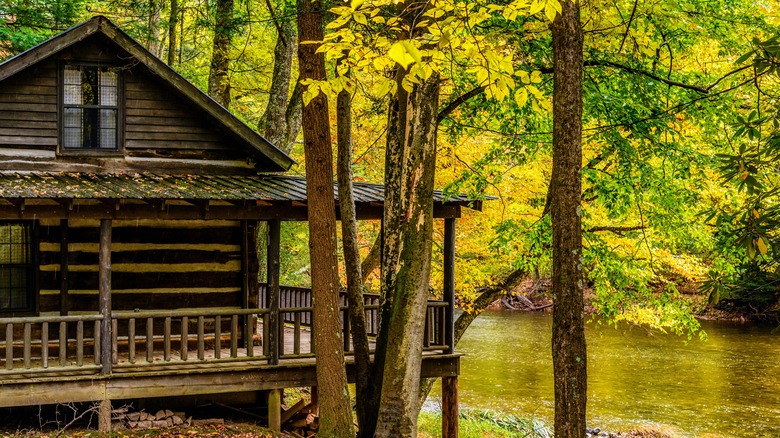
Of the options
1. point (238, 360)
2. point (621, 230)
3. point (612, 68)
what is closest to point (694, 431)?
point (621, 230)

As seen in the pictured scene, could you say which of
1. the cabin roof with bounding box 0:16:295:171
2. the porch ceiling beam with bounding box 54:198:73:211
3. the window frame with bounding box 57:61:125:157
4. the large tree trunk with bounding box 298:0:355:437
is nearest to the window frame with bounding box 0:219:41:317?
the window frame with bounding box 57:61:125:157

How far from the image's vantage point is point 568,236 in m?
8.20

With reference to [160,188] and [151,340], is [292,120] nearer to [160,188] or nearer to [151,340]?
[160,188]

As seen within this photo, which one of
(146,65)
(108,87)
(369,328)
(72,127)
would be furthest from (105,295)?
(369,328)

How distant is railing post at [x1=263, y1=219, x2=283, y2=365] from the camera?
1361 cm

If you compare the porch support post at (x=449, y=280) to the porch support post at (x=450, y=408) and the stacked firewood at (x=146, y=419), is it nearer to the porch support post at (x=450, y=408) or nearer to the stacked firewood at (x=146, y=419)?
the porch support post at (x=450, y=408)

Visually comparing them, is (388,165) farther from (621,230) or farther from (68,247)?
(621,230)

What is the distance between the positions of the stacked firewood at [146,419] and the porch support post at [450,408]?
4.77m

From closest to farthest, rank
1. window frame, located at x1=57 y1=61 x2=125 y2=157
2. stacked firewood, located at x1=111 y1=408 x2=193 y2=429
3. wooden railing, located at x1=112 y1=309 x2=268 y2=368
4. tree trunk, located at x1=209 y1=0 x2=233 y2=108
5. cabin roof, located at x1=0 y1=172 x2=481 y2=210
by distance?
cabin roof, located at x1=0 y1=172 x2=481 y2=210, wooden railing, located at x1=112 y1=309 x2=268 y2=368, stacked firewood, located at x1=111 y1=408 x2=193 y2=429, window frame, located at x1=57 y1=61 x2=125 y2=157, tree trunk, located at x1=209 y1=0 x2=233 y2=108

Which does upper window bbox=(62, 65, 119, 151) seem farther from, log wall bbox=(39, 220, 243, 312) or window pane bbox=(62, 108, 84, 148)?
log wall bbox=(39, 220, 243, 312)

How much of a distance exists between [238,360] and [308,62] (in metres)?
5.32

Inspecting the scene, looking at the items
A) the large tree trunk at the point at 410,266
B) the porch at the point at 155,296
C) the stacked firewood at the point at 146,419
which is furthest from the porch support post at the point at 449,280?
the stacked firewood at the point at 146,419

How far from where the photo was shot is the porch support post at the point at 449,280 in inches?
592

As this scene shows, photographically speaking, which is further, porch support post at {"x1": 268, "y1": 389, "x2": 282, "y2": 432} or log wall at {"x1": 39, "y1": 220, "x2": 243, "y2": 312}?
log wall at {"x1": 39, "y1": 220, "x2": 243, "y2": 312}
